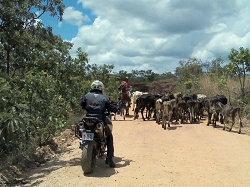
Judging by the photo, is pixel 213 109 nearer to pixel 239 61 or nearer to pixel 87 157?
pixel 239 61

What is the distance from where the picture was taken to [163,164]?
8070 millimetres

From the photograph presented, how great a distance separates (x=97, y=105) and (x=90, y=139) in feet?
2.93

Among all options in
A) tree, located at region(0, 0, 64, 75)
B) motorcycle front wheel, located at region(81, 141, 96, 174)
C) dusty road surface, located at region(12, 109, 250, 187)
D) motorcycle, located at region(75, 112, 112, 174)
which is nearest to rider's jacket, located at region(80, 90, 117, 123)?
motorcycle, located at region(75, 112, 112, 174)

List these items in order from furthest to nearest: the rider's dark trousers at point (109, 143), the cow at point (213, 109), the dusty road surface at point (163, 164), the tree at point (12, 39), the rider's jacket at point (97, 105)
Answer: the cow at point (213, 109) → the tree at point (12, 39) → the rider's dark trousers at point (109, 143) → the rider's jacket at point (97, 105) → the dusty road surface at point (163, 164)

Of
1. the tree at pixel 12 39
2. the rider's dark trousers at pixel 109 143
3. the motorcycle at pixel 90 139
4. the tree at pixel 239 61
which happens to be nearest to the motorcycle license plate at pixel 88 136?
the motorcycle at pixel 90 139

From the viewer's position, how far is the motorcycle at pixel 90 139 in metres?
7.23

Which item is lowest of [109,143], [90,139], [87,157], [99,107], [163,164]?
[163,164]

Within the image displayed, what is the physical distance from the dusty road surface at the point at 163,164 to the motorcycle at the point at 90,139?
0.29 meters

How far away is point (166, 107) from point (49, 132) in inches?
218

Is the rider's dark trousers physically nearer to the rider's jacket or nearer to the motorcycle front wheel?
the rider's jacket

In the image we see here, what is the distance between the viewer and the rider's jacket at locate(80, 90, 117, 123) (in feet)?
25.5

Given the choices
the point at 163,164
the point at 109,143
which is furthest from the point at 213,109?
the point at 109,143

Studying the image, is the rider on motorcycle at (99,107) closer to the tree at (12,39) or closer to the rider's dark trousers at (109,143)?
the rider's dark trousers at (109,143)

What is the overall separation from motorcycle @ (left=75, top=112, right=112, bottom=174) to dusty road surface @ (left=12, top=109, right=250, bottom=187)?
294mm
